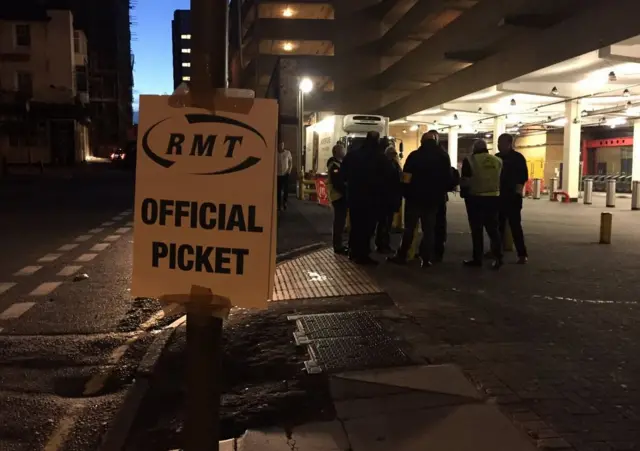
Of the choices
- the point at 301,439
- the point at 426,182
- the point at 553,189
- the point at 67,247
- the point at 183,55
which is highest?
the point at 183,55

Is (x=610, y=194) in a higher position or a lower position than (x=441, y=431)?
higher

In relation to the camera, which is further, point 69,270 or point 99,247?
point 99,247

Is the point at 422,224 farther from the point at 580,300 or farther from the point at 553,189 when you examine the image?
the point at 553,189

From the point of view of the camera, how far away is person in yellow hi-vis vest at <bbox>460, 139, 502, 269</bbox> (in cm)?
895

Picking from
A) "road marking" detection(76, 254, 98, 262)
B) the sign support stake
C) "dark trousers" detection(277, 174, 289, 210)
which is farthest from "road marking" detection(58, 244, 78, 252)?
the sign support stake

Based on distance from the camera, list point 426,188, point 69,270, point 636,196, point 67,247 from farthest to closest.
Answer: point 636,196 < point 67,247 < point 69,270 < point 426,188

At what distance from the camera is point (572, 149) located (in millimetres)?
27266

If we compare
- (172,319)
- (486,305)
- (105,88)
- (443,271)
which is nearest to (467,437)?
(486,305)

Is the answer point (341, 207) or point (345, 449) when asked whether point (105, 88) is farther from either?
point (345, 449)

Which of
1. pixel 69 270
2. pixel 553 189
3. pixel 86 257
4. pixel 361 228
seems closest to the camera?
pixel 361 228

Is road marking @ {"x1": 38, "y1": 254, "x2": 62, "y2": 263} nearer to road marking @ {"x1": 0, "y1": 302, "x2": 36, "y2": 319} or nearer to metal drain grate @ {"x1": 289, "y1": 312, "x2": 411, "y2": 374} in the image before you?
road marking @ {"x1": 0, "y1": 302, "x2": 36, "y2": 319}

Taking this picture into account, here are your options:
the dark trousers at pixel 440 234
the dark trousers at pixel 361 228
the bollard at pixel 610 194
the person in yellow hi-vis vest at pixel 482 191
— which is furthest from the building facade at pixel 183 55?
the bollard at pixel 610 194

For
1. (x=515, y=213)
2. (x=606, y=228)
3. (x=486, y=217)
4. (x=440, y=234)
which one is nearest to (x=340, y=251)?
(x=440, y=234)

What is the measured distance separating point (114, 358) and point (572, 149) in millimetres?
25554
